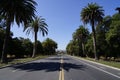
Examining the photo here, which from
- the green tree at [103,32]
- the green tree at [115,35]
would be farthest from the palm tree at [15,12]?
the green tree at [103,32]

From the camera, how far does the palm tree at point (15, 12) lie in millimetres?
36656

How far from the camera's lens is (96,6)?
5247 centimetres

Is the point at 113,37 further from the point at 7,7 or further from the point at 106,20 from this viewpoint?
the point at 7,7

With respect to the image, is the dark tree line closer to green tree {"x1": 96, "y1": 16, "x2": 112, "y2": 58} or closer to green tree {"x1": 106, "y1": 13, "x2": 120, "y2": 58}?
green tree {"x1": 96, "y1": 16, "x2": 112, "y2": 58}

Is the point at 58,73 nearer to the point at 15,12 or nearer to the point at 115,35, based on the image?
the point at 15,12

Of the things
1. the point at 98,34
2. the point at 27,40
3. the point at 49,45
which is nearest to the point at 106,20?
the point at 98,34

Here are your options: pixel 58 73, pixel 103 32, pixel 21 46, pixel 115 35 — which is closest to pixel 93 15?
pixel 115 35

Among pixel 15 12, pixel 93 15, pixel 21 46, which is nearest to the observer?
pixel 15 12

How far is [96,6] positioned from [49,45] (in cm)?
10875

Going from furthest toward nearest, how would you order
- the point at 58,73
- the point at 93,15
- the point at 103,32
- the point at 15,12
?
the point at 103,32
the point at 93,15
the point at 15,12
the point at 58,73

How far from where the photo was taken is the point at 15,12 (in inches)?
1491

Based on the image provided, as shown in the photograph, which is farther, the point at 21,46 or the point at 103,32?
the point at 21,46

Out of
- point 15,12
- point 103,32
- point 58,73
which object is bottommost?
point 58,73

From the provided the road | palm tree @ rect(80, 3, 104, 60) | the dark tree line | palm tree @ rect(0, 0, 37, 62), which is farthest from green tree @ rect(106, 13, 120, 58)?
the road
